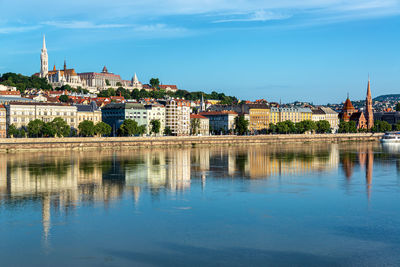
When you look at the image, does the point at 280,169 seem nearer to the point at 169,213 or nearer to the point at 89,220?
the point at 169,213

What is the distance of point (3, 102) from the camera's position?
62.8 m

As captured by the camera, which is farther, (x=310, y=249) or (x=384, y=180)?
(x=384, y=180)

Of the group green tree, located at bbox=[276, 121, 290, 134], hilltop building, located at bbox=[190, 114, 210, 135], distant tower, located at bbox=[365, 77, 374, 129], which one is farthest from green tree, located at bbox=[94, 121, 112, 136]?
distant tower, located at bbox=[365, 77, 374, 129]

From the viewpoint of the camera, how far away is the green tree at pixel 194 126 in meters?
72.8

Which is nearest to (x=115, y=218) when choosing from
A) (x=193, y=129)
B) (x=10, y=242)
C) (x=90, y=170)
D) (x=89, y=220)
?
(x=89, y=220)

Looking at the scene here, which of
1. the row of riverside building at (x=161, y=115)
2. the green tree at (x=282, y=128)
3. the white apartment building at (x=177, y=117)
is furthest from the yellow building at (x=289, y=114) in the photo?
the white apartment building at (x=177, y=117)

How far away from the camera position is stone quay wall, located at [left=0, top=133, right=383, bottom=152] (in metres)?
45.4

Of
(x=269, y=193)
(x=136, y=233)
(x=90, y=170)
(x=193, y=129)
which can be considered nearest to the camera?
(x=136, y=233)

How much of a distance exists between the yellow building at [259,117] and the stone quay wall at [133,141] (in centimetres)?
1476

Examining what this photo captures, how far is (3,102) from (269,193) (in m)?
50.0

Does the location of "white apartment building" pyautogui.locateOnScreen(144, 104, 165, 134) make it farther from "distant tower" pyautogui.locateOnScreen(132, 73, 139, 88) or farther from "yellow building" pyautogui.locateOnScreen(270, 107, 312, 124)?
"distant tower" pyautogui.locateOnScreen(132, 73, 139, 88)

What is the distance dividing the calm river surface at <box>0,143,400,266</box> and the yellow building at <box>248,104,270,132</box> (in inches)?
2270

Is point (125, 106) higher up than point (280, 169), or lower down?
higher up

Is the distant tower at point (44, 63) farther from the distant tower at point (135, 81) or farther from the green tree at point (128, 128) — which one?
the green tree at point (128, 128)
